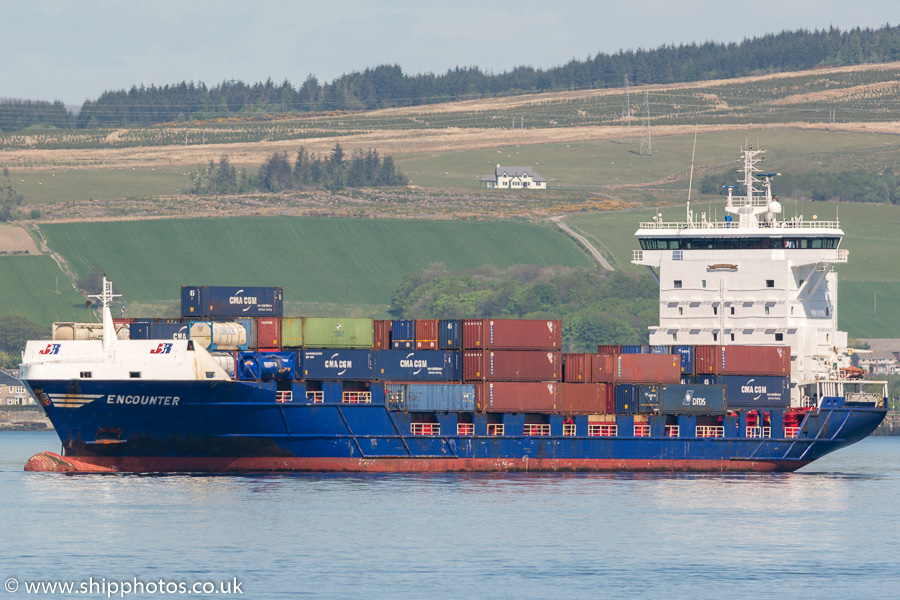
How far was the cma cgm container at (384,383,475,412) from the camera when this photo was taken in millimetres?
54375

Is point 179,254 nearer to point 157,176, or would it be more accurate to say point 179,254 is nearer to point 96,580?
point 157,176

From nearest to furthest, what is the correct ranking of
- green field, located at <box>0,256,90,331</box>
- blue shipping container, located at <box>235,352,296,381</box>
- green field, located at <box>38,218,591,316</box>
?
blue shipping container, located at <box>235,352,296,381</box>
green field, located at <box>0,256,90,331</box>
green field, located at <box>38,218,591,316</box>

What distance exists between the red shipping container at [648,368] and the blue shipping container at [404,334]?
7.97 metres

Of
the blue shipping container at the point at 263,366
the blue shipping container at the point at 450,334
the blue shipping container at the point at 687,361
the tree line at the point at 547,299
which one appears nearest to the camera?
the blue shipping container at the point at 263,366

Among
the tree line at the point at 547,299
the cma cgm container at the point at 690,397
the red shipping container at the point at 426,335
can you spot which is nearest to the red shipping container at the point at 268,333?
the red shipping container at the point at 426,335

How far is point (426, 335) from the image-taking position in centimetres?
5547

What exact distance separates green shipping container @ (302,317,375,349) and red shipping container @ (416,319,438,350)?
179cm

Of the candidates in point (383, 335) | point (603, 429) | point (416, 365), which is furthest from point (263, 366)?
point (603, 429)

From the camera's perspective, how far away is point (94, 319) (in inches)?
5399

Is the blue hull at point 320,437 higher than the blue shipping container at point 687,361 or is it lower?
lower

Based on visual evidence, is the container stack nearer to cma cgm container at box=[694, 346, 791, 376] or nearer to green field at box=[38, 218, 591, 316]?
cma cgm container at box=[694, 346, 791, 376]

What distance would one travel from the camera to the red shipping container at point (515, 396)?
181ft

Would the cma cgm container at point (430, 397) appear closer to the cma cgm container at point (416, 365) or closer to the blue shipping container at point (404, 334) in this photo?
the cma cgm container at point (416, 365)

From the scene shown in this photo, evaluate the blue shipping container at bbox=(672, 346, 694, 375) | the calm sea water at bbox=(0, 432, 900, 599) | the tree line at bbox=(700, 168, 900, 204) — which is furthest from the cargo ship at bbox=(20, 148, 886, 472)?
the tree line at bbox=(700, 168, 900, 204)
